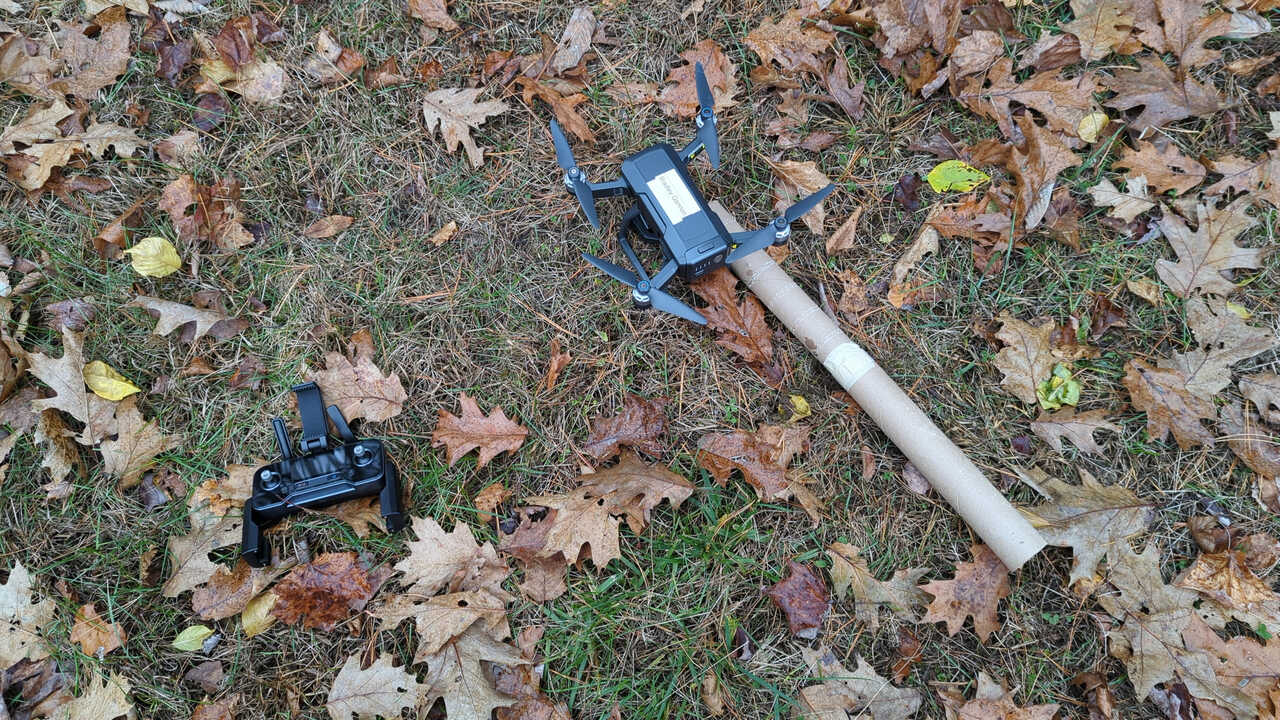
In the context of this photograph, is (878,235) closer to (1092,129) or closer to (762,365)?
(762,365)

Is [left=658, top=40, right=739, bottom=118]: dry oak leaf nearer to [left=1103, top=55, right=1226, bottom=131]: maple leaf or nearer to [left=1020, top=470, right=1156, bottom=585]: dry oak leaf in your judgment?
[left=1103, top=55, right=1226, bottom=131]: maple leaf

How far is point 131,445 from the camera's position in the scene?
115 inches

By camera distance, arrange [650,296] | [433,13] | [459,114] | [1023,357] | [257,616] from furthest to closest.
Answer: [433,13] < [459,114] < [1023,357] < [650,296] < [257,616]

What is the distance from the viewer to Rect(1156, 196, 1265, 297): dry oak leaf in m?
3.10

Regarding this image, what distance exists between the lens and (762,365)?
10.1 feet

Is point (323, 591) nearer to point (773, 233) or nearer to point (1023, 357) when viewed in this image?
point (773, 233)

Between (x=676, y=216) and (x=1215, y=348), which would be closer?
(x=676, y=216)

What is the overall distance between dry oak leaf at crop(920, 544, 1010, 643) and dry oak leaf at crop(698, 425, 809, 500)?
0.73 meters

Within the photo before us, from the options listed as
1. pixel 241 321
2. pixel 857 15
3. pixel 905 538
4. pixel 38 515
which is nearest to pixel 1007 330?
pixel 905 538

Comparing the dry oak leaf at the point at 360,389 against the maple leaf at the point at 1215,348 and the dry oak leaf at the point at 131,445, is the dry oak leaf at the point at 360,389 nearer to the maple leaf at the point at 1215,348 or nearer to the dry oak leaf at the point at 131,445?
the dry oak leaf at the point at 131,445

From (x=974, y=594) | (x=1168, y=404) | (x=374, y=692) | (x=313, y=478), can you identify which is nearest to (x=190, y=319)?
(x=313, y=478)

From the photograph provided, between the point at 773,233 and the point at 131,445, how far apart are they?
296cm

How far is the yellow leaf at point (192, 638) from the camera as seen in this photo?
8.94 feet

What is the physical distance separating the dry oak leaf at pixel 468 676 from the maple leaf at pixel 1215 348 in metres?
3.15
